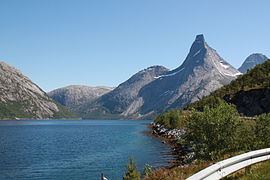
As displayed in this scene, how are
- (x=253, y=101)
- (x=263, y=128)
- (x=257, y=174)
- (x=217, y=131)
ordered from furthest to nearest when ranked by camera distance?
(x=253, y=101), (x=217, y=131), (x=263, y=128), (x=257, y=174)

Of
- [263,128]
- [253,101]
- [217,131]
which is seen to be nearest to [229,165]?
[217,131]

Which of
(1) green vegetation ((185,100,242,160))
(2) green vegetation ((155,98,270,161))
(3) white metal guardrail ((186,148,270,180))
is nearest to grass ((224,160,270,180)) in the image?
(3) white metal guardrail ((186,148,270,180))

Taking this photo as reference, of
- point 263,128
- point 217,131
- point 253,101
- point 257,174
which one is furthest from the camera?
point 253,101

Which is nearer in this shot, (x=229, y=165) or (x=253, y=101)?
(x=229, y=165)

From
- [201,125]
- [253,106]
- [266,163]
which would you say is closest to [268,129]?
[201,125]

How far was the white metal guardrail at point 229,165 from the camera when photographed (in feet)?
29.0

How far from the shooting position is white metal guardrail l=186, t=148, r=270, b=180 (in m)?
8.83

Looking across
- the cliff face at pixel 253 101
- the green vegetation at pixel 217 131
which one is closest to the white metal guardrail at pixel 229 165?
the green vegetation at pixel 217 131

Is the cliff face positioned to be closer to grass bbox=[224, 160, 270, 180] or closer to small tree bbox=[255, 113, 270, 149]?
small tree bbox=[255, 113, 270, 149]

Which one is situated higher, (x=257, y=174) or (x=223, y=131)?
(x=257, y=174)

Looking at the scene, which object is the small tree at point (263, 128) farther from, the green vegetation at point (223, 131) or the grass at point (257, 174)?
the grass at point (257, 174)

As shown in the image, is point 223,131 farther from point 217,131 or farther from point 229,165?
A: point 229,165

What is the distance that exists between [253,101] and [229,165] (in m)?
116

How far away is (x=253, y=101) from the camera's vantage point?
115250 millimetres
